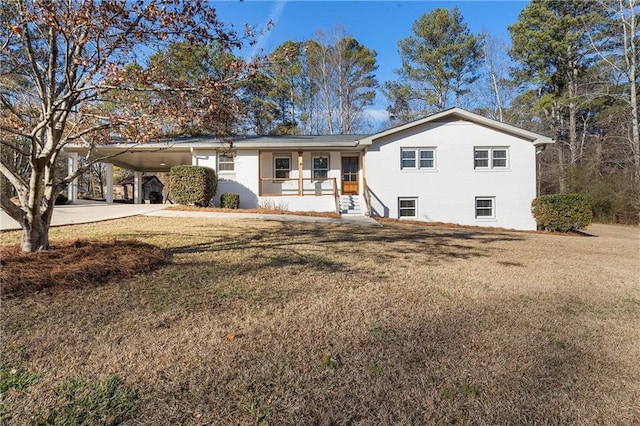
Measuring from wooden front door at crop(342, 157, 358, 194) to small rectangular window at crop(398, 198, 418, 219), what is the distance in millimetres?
2478

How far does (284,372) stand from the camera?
2285mm

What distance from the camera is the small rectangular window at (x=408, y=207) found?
14.8 metres

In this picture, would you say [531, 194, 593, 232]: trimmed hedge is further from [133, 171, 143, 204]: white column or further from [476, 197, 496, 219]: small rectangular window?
[133, 171, 143, 204]: white column

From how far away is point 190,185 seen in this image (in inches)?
503

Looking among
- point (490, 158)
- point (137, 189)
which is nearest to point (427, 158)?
point (490, 158)

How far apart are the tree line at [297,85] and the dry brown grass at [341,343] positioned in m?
2.39

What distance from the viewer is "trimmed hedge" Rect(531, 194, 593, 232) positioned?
12.4m

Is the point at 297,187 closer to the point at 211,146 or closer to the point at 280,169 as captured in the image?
the point at 280,169

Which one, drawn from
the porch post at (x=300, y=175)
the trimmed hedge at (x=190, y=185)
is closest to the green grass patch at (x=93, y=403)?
the trimmed hedge at (x=190, y=185)

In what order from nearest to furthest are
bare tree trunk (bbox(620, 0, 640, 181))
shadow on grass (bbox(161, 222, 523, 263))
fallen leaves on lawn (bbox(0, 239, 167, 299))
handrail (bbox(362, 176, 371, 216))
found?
fallen leaves on lawn (bbox(0, 239, 167, 299))
shadow on grass (bbox(161, 222, 523, 263))
handrail (bbox(362, 176, 371, 216))
bare tree trunk (bbox(620, 0, 640, 181))

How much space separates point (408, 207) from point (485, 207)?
3602 mm

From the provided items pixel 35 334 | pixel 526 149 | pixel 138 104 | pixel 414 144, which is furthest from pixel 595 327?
pixel 526 149

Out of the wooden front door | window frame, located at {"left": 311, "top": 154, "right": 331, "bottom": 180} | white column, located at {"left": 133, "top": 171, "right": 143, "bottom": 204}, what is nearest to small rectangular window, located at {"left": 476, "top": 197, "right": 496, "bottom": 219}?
the wooden front door

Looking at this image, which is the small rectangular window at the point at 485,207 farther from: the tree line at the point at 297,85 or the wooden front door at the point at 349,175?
the tree line at the point at 297,85
